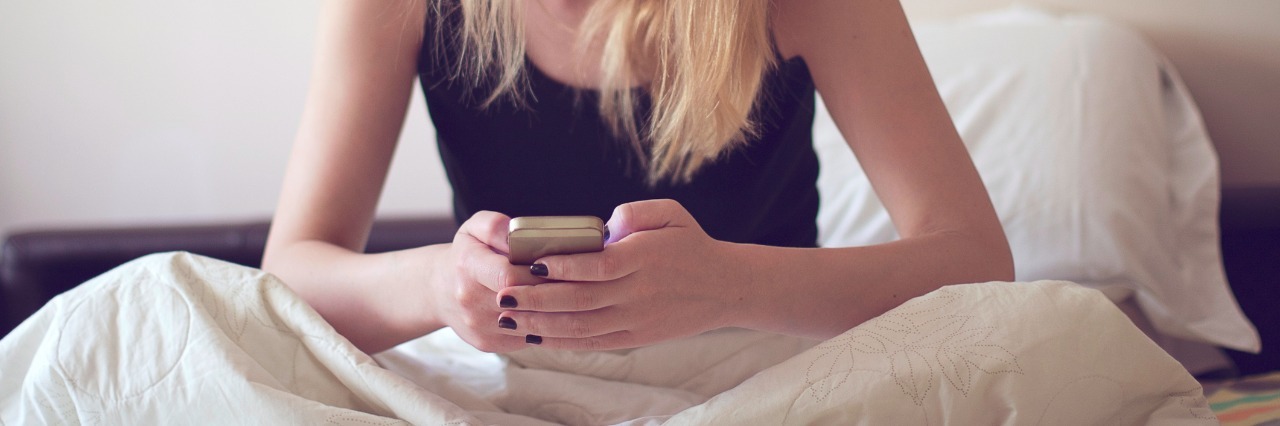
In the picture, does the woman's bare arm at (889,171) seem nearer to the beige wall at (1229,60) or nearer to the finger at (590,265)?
the finger at (590,265)

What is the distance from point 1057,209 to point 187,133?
4.57 ft

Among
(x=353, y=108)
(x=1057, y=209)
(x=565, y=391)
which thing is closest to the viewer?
(x=565, y=391)

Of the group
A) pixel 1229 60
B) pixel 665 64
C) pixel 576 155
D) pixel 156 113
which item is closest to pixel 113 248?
pixel 156 113

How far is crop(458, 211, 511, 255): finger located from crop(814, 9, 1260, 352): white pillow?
0.66 metres

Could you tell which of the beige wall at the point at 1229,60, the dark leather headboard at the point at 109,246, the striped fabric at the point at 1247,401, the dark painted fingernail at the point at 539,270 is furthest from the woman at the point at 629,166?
the beige wall at the point at 1229,60

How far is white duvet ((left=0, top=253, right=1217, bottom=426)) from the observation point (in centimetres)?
57

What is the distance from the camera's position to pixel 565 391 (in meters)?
0.68

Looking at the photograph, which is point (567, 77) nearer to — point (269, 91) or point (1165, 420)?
point (1165, 420)

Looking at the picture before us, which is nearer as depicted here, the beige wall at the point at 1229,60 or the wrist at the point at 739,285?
the wrist at the point at 739,285

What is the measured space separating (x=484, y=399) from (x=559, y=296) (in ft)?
0.56

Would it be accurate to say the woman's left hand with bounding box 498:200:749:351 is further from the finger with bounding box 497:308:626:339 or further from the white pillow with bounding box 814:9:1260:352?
the white pillow with bounding box 814:9:1260:352

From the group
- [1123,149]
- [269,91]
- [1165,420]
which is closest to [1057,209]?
[1123,149]

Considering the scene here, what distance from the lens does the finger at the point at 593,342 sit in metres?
0.59

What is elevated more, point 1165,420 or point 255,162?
point 1165,420
